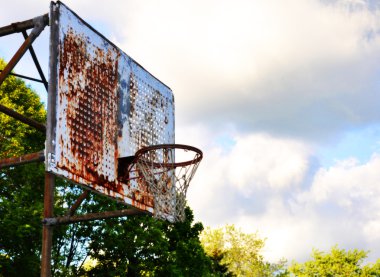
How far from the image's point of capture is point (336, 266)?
177ft

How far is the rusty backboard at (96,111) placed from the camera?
9.33 metres

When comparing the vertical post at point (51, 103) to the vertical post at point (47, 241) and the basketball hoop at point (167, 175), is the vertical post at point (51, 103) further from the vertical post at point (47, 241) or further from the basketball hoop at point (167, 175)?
the basketball hoop at point (167, 175)

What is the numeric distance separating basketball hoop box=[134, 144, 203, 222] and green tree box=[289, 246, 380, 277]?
45.4 meters

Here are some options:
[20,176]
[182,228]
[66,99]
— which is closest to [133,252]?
[182,228]

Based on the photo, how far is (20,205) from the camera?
2162 cm

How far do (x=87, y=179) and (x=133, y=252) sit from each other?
1465 centimetres

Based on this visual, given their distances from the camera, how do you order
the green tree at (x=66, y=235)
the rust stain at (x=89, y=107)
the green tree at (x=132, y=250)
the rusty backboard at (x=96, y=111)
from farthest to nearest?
the green tree at (x=132, y=250)
the green tree at (x=66, y=235)
the rust stain at (x=89, y=107)
the rusty backboard at (x=96, y=111)

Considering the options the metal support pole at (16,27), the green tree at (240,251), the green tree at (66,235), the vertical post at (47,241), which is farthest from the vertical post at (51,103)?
the green tree at (240,251)

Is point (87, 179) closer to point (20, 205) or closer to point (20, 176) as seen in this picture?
point (20, 205)

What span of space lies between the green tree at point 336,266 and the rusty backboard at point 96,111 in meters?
45.2

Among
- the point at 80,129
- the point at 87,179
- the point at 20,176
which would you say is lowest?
the point at 87,179

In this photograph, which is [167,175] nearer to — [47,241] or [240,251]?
[47,241]

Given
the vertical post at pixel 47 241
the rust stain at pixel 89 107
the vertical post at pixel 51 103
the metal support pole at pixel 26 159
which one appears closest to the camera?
the vertical post at pixel 51 103

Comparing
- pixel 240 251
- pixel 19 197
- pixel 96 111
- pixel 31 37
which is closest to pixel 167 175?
pixel 96 111
